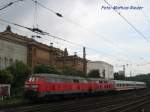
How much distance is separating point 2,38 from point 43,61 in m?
19.3

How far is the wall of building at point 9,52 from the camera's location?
6538 centimetres

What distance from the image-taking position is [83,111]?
2500 centimetres

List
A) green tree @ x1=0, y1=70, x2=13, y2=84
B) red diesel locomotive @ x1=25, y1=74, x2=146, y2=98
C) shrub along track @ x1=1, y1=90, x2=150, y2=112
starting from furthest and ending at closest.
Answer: green tree @ x1=0, y1=70, x2=13, y2=84, red diesel locomotive @ x1=25, y1=74, x2=146, y2=98, shrub along track @ x1=1, y1=90, x2=150, y2=112

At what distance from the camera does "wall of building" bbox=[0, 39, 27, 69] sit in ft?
214

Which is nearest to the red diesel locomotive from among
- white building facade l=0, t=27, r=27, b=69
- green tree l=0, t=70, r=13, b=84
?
green tree l=0, t=70, r=13, b=84

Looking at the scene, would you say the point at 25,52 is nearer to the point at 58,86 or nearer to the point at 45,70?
the point at 45,70

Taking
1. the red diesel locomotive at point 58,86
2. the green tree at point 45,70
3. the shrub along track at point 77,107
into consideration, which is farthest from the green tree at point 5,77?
the green tree at point 45,70

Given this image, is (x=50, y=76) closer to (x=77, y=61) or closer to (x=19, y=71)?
(x=19, y=71)

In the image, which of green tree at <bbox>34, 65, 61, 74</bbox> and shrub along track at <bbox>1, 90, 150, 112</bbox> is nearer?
shrub along track at <bbox>1, 90, 150, 112</bbox>

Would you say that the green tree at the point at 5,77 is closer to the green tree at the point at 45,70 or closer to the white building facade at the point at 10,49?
the white building facade at the point at 10,49

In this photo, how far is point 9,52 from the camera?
6769cm

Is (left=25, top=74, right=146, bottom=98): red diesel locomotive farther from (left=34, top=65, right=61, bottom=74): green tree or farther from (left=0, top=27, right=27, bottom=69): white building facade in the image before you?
(left=0, top=27, right=27, bottom=69): white building facade

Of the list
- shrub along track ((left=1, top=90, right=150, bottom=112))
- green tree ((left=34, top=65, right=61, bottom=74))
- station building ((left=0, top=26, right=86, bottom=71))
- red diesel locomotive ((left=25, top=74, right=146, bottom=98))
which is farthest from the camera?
green tree ((left=34, top=65, right=61, bottom=74))

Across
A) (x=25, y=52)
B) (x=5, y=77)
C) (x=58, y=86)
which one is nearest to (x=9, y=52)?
(x=25, y=52)
